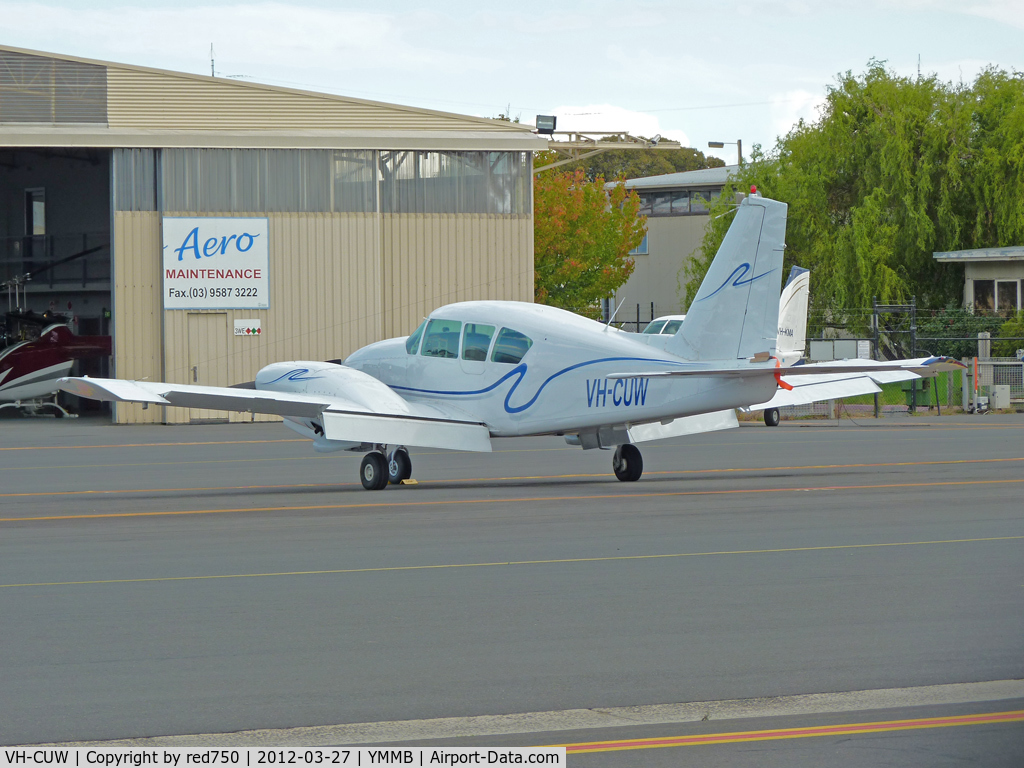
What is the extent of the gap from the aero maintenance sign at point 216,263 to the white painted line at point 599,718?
102 feet

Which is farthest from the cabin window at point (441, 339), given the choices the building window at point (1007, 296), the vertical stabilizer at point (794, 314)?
the building window at point (1007, 296)

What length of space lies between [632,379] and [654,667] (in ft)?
30.5

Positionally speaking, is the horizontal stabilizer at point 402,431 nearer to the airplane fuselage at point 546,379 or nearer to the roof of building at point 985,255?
the airplane fuselage at point 546,379

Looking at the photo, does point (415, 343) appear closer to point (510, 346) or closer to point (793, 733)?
point (510, 346)

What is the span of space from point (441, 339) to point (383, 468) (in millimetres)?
2172

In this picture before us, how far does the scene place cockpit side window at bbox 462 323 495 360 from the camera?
17.9 meters

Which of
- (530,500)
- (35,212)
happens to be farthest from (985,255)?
(35,212)

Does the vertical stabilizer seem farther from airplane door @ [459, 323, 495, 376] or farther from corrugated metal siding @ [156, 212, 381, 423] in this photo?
airplane door @ [459, 323, 495, 376]

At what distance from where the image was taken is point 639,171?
4035 inches

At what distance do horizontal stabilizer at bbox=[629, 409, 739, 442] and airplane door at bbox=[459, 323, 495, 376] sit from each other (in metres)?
2.29

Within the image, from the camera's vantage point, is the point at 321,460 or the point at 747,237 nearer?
the point at 747,237

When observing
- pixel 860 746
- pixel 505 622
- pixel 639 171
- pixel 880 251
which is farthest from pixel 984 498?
pixel 639 171

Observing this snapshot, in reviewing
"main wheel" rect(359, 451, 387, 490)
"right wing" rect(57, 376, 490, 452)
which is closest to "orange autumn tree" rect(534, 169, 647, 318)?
"right wing" rect(57, 376, 490, 452)

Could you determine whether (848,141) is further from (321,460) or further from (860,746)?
(860,746)
